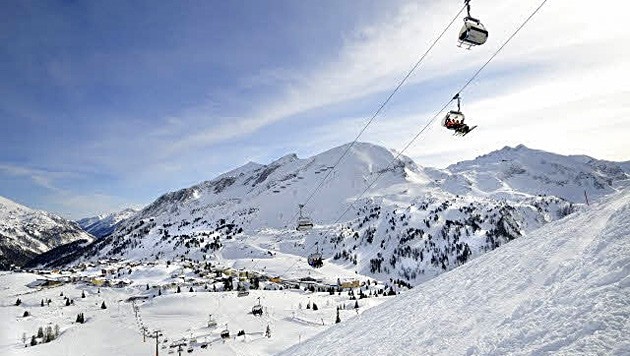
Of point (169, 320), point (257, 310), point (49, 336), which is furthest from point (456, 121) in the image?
point (49, 336)

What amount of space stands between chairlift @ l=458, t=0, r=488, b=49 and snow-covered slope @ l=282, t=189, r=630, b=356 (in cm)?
709

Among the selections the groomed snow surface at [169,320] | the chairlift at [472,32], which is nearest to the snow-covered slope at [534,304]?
the chairlift at [472,32]

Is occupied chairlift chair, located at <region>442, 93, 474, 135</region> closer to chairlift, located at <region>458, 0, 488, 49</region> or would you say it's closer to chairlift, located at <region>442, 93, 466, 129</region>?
chairlift, located at <region>442, 93, 466, 129</region>

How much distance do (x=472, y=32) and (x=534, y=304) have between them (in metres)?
10.9

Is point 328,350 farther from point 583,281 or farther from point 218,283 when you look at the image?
point 218,283

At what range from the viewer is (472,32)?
16094mm

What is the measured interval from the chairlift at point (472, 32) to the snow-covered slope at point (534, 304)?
23.3 ft

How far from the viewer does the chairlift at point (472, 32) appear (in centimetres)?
1606

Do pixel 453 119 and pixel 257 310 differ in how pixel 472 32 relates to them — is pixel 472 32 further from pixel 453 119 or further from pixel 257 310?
pixel 257 310

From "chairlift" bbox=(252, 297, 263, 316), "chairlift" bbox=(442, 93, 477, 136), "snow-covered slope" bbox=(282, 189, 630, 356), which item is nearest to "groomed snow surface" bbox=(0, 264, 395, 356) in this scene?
"chairlift" bbox=(252, 297, 263, 316)

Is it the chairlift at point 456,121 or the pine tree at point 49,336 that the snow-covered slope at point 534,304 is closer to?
the chairlift at point 456,121

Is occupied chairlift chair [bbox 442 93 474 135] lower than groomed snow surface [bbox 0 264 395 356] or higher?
higher

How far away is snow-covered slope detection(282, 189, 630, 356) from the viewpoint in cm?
689

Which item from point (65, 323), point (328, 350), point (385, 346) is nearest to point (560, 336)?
point (385, 346)
